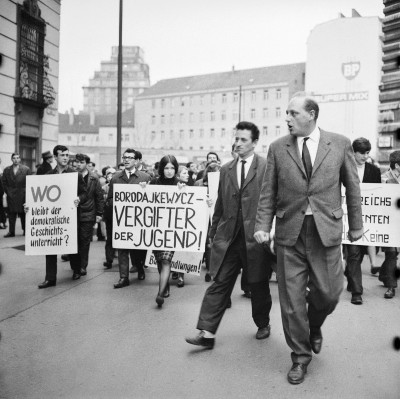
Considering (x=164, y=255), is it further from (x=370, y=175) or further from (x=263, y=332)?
(x=370, y=175)

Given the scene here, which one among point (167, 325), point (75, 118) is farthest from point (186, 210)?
point (75, 118)

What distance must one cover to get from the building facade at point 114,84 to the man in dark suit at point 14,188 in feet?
398

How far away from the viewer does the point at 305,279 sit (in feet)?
13.2

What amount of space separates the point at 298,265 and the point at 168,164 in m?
3.18

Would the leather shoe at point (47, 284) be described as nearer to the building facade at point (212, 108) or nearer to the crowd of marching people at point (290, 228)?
the crowd of marching people at point (290, 228)

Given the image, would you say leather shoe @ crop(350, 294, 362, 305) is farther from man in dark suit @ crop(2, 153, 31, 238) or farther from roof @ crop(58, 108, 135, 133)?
roof @ crop(58, 108, 135, 133)

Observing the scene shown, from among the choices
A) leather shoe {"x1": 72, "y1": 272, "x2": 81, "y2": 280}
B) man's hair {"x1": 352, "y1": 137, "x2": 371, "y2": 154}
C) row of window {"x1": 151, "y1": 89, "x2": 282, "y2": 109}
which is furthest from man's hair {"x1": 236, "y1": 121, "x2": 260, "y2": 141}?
row of window {"x1": 151, "y1": 89, "x2": 282, "y2": 109}

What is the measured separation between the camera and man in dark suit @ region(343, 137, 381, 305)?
6.36 m

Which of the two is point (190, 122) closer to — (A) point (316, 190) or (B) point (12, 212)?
(B) point (12, 212)

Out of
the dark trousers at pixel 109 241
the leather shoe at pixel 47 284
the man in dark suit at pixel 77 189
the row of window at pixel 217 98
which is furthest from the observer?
the row of window at pixel 217 98

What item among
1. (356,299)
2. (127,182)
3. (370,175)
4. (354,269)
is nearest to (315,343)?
(356,299)

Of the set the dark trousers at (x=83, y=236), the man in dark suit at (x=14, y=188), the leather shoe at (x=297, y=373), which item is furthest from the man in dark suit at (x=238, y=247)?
the man in dark suit at (x=14, y=188)

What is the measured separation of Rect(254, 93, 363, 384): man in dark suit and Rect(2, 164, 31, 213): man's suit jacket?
32.5ft

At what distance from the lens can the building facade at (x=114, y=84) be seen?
13275 cm
